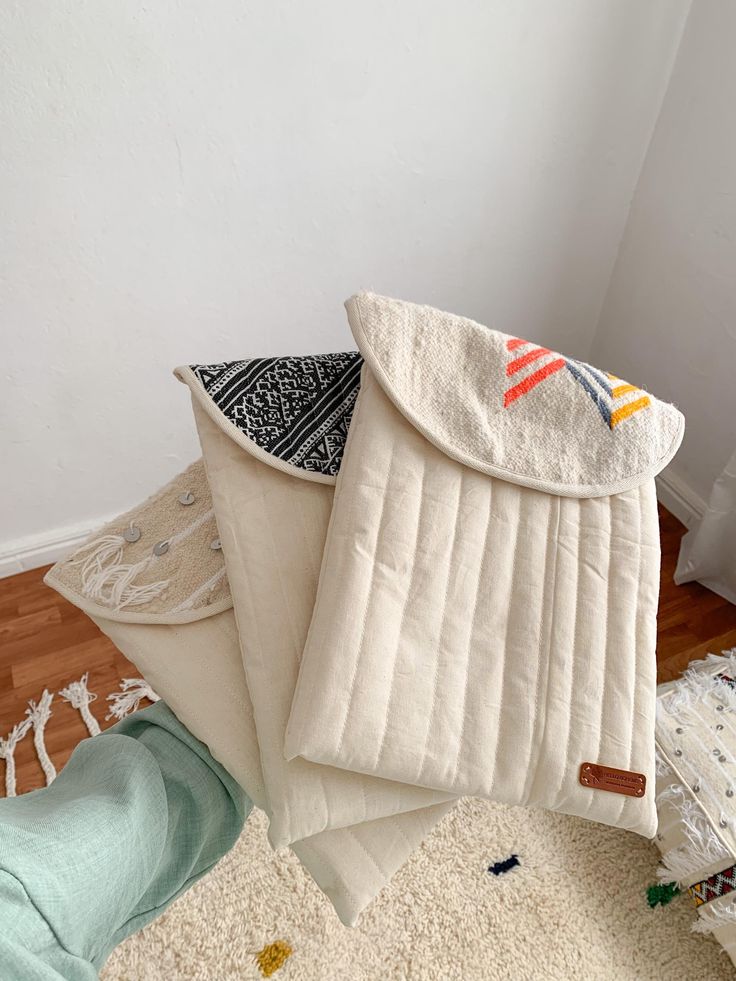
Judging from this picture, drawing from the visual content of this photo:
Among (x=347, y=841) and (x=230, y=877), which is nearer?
(x=347, y=841)

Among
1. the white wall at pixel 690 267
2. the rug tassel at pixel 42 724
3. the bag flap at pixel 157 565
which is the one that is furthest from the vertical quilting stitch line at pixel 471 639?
the white wall at pixel 690 267

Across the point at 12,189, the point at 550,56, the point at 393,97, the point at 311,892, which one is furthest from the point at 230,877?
the point at 550,56

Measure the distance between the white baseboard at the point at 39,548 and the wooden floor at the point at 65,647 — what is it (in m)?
0.03

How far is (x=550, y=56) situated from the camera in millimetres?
1196

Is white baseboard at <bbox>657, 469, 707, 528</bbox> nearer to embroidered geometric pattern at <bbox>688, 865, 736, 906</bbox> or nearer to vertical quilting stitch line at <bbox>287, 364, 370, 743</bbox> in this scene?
embroidered geometric pattern at <bbox>688, 865, 736, 906</bbox>

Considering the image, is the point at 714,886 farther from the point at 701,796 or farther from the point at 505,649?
the point at 505,649

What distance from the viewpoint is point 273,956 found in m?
1.01

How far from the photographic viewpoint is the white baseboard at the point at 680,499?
1.55m

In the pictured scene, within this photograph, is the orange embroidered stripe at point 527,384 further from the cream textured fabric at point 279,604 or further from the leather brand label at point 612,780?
the leather brand label at point 612,780

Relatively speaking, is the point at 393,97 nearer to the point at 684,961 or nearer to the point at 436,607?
the point at 436,607

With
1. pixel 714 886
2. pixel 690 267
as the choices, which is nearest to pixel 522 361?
pixel 714 886

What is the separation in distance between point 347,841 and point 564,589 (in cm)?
27

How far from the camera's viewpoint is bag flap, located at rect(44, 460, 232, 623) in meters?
0.62

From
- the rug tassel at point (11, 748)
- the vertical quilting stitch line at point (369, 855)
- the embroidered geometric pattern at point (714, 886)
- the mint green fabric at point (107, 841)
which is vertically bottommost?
the rug tassel at point (11, 748)
